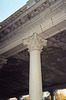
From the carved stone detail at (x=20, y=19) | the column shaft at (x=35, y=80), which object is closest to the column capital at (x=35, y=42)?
the column shaft at (x=35, y=80)

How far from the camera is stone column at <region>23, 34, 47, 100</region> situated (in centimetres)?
554

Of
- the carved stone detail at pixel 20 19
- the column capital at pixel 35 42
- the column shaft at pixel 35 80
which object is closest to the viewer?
the column shaft at pixel 35 80

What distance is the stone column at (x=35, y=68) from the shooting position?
554 centimetres

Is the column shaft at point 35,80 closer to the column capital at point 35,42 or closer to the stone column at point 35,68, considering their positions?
the stone column at point 35,68

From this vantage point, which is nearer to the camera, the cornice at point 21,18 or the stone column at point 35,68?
the stone column at point 35,68

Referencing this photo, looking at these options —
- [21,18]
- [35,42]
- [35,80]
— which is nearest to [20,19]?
[21,18]

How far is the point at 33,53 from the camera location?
6.27 m

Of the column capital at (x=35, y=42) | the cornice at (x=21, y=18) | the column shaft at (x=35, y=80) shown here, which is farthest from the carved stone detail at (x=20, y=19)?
the column shaft at (x=35, y=80)

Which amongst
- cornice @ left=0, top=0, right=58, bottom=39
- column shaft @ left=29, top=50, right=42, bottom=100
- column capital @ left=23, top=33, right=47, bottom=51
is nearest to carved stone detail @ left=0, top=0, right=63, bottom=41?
cornice @ left=0, top=0, right=58, bottom=39

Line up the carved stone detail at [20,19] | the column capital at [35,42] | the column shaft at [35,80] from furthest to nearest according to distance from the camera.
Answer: the column capital at [35,42] < the carved stone detail at [20,19] < the column shaft at [35,80]

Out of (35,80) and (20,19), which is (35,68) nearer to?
(35,80)

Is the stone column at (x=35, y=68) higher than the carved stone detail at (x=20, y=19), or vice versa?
the carved stone detail at (x=20, y=19)

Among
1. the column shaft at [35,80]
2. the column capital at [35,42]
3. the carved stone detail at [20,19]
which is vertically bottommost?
the column shaft at [35,80]

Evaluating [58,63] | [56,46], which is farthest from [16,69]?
[56,46]
